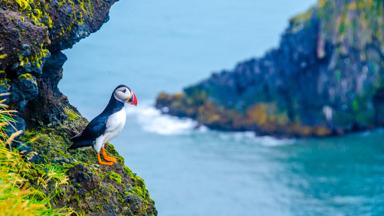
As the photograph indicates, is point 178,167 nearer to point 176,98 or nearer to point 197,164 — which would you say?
point 197,164

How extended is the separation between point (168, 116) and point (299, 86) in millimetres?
19940

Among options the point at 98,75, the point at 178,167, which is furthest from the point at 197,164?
the point at 98,75

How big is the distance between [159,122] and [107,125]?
365 ft

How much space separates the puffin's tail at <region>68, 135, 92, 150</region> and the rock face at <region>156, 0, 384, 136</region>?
322ft

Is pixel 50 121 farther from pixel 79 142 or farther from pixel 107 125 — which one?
pixel 107 125

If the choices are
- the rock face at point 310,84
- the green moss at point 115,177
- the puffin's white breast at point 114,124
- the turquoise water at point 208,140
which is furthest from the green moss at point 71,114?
the rock face at point 310,84

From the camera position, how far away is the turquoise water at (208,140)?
7981 cm

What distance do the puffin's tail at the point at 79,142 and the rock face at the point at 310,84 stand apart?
98.1 m

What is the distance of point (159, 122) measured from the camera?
121500 millimetres

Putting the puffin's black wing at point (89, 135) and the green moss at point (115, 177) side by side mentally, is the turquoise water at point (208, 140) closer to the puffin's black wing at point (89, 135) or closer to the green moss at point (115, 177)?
the green moss at point (115, 177)

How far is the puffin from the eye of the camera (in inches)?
399

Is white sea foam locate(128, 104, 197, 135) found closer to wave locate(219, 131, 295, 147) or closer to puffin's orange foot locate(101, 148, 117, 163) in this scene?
wave locate(219, 131, 295, 147)

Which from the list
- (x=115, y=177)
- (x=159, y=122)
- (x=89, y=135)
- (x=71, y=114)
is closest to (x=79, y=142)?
(x=89, y=135)

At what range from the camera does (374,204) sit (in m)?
79.0
